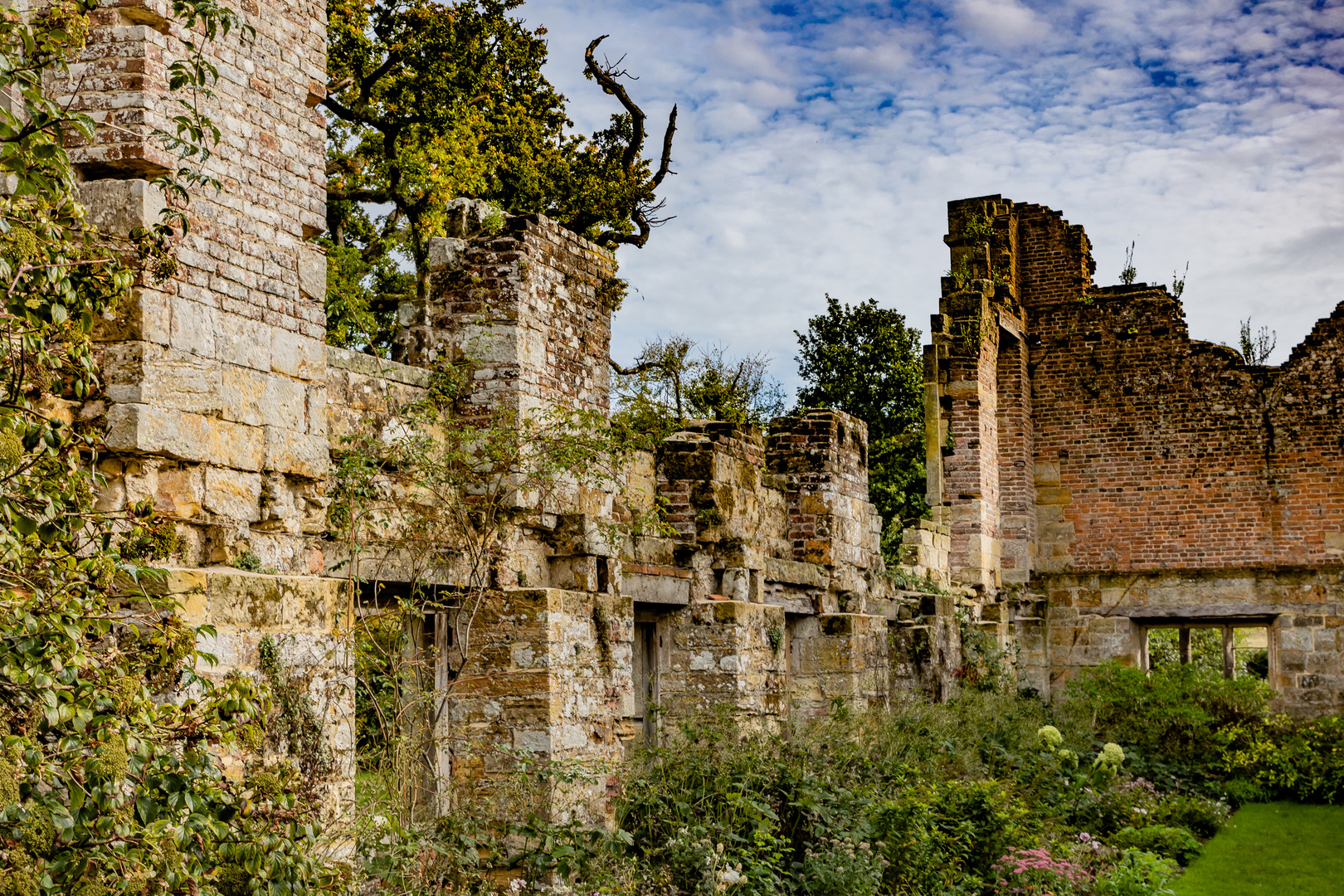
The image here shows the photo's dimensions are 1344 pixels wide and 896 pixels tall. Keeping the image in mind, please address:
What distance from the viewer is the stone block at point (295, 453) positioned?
18.0 feet

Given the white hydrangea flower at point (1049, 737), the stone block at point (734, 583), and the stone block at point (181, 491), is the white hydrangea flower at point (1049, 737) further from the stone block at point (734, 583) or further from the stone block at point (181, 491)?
the stone block at point (181, 491)

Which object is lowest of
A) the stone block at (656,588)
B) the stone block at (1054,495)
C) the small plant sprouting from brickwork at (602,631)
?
the small plant sprouting from brickwork at (602,631)

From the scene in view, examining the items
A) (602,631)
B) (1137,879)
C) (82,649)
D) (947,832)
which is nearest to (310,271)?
(82,649)

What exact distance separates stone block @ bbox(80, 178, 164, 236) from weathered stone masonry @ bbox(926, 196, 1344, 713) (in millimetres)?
13369

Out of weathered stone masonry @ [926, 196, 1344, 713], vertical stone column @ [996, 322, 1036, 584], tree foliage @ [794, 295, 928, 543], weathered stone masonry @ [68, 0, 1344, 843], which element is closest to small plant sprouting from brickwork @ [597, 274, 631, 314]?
weathered stone masonry @ [68, 0, 1344, 843]

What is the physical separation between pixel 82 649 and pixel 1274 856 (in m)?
11.7

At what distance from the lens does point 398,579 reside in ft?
21.8

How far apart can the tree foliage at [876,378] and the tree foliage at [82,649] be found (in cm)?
2463

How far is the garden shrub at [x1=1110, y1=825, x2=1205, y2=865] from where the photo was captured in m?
11.4

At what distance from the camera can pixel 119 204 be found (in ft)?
16.2

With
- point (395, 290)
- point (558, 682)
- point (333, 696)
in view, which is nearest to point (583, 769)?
point (558, 682)

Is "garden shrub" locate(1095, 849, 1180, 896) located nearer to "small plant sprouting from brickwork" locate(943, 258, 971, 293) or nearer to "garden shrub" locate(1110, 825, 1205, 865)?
"garden shrub" locate(1110, 825, 1205, 865)

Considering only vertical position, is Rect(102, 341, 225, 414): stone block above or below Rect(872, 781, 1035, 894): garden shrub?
above

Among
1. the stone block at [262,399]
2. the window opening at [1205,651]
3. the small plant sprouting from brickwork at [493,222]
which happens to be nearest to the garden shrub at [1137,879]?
the small plant sprouting from brickwork at [493,222]
